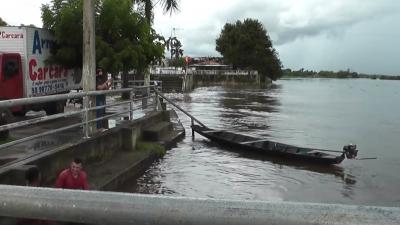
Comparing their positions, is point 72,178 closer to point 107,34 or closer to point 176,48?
point 107,34

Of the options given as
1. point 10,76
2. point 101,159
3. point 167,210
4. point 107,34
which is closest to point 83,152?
point 101,159

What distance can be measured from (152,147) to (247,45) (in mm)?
88003

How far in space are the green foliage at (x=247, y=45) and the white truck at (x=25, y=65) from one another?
3300 inches

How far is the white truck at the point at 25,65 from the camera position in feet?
51.4

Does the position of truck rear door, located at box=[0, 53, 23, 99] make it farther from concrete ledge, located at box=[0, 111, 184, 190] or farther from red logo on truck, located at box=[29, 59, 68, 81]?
concrete ledge, located at box=[0, 111, 184, 190]

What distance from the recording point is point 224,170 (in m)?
14.4

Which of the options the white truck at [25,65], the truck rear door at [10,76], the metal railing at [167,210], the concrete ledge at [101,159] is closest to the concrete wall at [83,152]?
the concrete ledge at [101,159]

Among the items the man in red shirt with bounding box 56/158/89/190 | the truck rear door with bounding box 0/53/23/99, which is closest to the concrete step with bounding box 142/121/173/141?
the truck rear door with bounding box 0/53/23/99

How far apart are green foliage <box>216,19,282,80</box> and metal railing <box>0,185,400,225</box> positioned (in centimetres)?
9887

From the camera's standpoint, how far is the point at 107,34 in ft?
55.4

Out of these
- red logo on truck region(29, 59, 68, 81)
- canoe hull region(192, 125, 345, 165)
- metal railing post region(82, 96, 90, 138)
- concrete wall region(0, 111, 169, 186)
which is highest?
red logo on truck region(29, 59, 68, 81)

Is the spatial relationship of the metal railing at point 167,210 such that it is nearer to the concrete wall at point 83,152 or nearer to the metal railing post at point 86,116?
the concrete wall at point 83,152

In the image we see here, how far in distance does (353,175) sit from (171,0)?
16867 mm

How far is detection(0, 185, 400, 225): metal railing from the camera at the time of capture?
1489 mm
